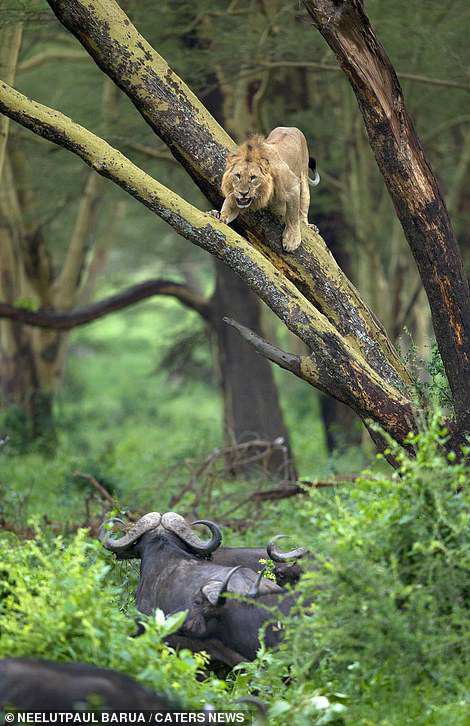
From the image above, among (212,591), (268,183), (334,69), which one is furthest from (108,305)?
(212,591)

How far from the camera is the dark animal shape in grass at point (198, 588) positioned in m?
6.04

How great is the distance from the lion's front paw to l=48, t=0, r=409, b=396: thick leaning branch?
6 centimetres

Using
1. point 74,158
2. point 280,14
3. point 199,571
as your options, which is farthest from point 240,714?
point 74,158

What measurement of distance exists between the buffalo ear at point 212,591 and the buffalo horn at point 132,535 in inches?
36.0

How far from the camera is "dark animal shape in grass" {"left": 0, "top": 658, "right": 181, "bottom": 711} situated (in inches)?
176

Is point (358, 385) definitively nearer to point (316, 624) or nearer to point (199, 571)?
point (199, 571)

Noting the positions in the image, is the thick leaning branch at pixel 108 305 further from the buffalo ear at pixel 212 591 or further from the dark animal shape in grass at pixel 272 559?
the buffalo ear at pixel 212 591

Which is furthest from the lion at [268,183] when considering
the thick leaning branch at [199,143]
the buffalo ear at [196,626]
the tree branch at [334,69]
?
the tree branch at [334,69]

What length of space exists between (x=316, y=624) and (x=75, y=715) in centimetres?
123

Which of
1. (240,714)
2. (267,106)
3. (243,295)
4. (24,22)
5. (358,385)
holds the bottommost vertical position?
(240,714)

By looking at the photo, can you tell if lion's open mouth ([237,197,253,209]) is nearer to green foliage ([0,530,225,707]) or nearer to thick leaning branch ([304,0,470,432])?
thick leaning branch ([304,0,470,432])

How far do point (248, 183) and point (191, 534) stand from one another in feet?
7.83

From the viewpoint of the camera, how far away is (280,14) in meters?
11.9

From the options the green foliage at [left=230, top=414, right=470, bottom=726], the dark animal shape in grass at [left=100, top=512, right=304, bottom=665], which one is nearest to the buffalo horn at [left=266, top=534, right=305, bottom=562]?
the dark animal shape in grass at [left=100, top=512, right=304, bottom=665]
